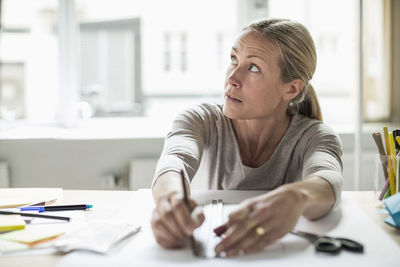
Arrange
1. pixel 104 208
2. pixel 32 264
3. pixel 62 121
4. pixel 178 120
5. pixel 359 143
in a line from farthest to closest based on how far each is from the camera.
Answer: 1. pixel 62 121
2. pixel 359 143
3. pixel 178 120
4. pixel 104 208
5. pixel 32 264

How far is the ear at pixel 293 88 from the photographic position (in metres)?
1.34

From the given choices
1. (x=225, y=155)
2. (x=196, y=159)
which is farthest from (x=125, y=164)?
(x=196, y=159)

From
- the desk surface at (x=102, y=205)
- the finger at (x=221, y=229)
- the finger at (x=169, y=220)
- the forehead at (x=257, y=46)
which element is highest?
the forehead at (x=257, y=46)

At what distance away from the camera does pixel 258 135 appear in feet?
4.59

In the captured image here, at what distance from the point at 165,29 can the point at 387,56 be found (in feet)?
4.04

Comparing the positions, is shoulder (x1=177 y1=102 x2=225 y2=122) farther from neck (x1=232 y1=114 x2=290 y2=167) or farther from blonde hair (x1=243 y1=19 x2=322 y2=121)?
blonde hair (x1=243 y1=19 x2=322 y2=121)

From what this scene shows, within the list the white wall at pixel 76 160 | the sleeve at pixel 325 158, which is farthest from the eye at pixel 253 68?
the white wall at pixel 76 160

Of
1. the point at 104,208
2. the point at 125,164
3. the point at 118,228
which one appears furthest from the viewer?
the point at 125,164

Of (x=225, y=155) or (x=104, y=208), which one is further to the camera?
(x=225, y=155)

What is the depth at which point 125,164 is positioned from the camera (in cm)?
231

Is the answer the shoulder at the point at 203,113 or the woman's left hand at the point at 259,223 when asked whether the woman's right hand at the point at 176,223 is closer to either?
the woman's left hand at the point at 259,223

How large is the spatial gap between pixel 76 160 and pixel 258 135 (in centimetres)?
117

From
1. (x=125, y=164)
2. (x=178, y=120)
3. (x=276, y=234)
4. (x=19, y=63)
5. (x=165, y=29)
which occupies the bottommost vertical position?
(x=125, y=164)

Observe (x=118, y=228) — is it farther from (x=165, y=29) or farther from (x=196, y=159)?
(x=165, y=29)
